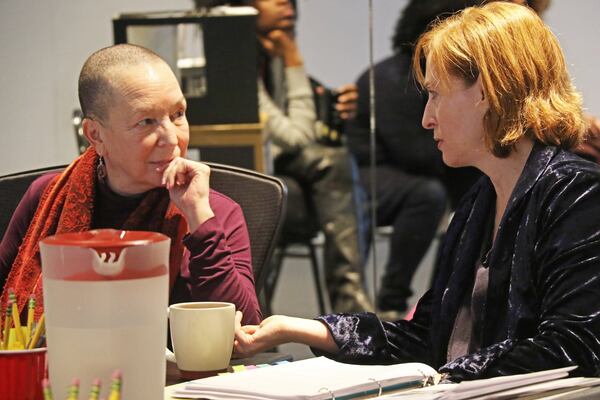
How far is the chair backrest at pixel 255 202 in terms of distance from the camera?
2.22 metres

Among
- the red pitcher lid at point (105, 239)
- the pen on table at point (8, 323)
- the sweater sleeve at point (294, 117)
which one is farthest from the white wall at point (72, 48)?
the red pitcher lid at point (105, 239)

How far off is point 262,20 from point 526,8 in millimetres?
2558

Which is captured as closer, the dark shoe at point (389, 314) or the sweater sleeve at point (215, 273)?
the sweater sleeve at point (215, 273)

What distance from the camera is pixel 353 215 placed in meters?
4.38

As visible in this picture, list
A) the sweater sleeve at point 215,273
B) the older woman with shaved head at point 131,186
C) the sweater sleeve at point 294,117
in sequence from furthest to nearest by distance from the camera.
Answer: the sweater sleeve at point 294,117
the older woman with shaved head at point 131,186
the sweater sleeve at point 215,273

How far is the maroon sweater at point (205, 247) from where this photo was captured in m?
1.95

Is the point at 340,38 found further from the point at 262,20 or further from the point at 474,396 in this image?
the point at 474,396

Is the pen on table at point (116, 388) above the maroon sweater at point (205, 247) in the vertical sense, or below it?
above

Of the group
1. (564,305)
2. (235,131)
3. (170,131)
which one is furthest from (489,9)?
(235,131)

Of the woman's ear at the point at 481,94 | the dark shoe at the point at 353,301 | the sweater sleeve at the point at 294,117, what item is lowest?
the dark shoe at the point at 353,301

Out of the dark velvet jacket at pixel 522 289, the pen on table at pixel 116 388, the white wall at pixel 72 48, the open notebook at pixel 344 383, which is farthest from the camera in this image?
the white wall at pixel 72 48

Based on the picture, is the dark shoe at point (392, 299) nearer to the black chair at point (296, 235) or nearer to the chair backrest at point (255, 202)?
the black chair at point (296, 235)

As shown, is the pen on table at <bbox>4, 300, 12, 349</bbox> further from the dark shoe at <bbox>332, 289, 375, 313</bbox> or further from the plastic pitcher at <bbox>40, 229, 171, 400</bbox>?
the dark shoe at <bbox>332, 289, 375, 313</bbox>

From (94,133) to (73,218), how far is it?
20cm
